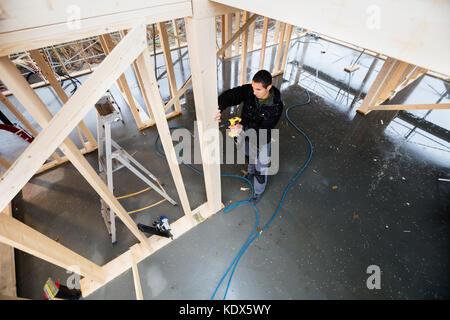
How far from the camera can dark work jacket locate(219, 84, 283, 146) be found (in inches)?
72.3

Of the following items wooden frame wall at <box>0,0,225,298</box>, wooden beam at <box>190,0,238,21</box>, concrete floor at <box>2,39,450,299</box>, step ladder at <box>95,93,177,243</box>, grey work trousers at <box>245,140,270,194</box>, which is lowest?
concrete floor at <box>2,39,450,299</box>

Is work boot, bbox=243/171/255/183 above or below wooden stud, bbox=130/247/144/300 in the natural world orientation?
below

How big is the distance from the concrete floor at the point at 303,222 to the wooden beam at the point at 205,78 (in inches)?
38.8

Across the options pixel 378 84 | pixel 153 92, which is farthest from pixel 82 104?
pixel 378 84

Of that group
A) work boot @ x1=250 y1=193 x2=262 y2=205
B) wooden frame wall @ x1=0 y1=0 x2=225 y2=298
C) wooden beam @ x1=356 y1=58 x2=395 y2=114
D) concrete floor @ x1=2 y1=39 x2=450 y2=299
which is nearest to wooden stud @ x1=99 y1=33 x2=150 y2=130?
concrete floor @ x1=2 y1=39 x2=450 y2=299

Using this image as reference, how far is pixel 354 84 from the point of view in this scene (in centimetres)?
432

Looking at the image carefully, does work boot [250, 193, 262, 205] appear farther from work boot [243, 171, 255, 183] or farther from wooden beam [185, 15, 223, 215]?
wooden beam [185, 15, 223, 215]

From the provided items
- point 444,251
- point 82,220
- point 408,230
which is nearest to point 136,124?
point 82,220

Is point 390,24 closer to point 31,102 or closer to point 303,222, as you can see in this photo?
point 31,102

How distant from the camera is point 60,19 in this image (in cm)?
67

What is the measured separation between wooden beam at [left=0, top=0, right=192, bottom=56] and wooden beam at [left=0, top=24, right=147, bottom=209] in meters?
0.06

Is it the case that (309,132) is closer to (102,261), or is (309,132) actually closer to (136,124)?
(136,124)

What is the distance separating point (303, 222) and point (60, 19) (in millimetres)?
2381

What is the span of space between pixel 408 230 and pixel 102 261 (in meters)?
3.18
